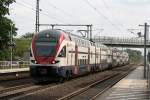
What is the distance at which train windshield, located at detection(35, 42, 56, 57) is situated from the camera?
2875 centimetres

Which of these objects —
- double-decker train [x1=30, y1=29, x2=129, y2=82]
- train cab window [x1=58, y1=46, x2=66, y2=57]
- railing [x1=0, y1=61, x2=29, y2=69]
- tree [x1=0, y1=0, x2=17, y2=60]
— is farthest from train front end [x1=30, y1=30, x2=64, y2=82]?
tree [x1=0, y1=0, x2=17, y2=60]

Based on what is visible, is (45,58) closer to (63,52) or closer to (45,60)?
(45,60)

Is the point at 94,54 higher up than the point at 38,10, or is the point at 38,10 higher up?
the point at 38,10

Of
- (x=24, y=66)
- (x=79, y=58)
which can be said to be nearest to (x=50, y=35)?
(x=79, y=58)

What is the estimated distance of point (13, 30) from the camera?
7225 centimetres

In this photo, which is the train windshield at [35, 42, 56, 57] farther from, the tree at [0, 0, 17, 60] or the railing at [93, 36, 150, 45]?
the railing at [93, 36, 150, 45]

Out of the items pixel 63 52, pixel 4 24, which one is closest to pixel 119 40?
pixel 4 24

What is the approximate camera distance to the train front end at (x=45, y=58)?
1125 inches

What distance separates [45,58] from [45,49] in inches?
23.7

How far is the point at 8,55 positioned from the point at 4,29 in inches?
915

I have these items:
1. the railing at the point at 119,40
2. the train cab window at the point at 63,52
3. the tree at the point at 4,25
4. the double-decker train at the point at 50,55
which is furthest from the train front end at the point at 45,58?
the railing at the point at 119,40

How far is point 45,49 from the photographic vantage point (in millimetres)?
28922

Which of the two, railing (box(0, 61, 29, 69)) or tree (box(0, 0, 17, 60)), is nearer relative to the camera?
railing (box(0, 61, 29, 69))

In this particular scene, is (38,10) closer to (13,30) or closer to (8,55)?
(13,30)
